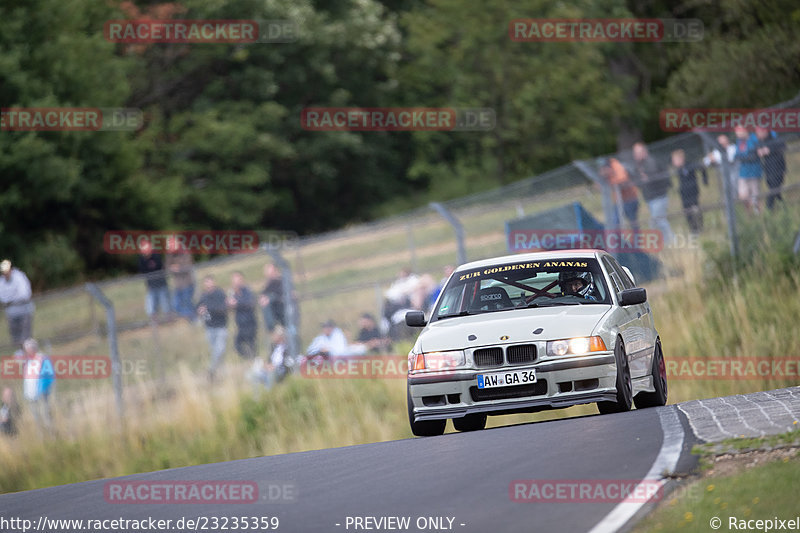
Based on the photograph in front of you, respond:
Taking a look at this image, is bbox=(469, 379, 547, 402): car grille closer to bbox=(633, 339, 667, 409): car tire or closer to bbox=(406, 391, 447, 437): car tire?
bbox=(406, 391, 447, 437): car tire

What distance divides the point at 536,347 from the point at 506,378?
330 mm

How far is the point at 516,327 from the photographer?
994 cm

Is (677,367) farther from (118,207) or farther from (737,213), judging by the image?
(118,207)

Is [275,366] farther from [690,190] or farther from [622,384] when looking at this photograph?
[622,384]

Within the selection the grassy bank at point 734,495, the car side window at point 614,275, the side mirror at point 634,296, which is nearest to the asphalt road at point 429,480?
the grassy bank at point 734,495

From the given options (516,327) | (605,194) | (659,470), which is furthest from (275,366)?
(659,470)

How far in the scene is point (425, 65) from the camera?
176 feet

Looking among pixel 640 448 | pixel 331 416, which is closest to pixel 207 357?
pixel 331 416

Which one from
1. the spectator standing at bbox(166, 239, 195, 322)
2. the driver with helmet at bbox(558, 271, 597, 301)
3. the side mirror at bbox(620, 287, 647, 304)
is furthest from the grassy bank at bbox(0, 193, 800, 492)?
the side mirror at bbox(620, 287, 647, 304)

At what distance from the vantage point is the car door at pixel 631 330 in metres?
10.2

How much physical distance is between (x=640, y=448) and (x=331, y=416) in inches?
323

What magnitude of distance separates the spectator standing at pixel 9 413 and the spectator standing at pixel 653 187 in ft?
32.1

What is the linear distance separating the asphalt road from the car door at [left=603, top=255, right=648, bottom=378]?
41 centimetres

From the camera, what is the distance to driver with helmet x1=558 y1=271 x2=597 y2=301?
424 inches
